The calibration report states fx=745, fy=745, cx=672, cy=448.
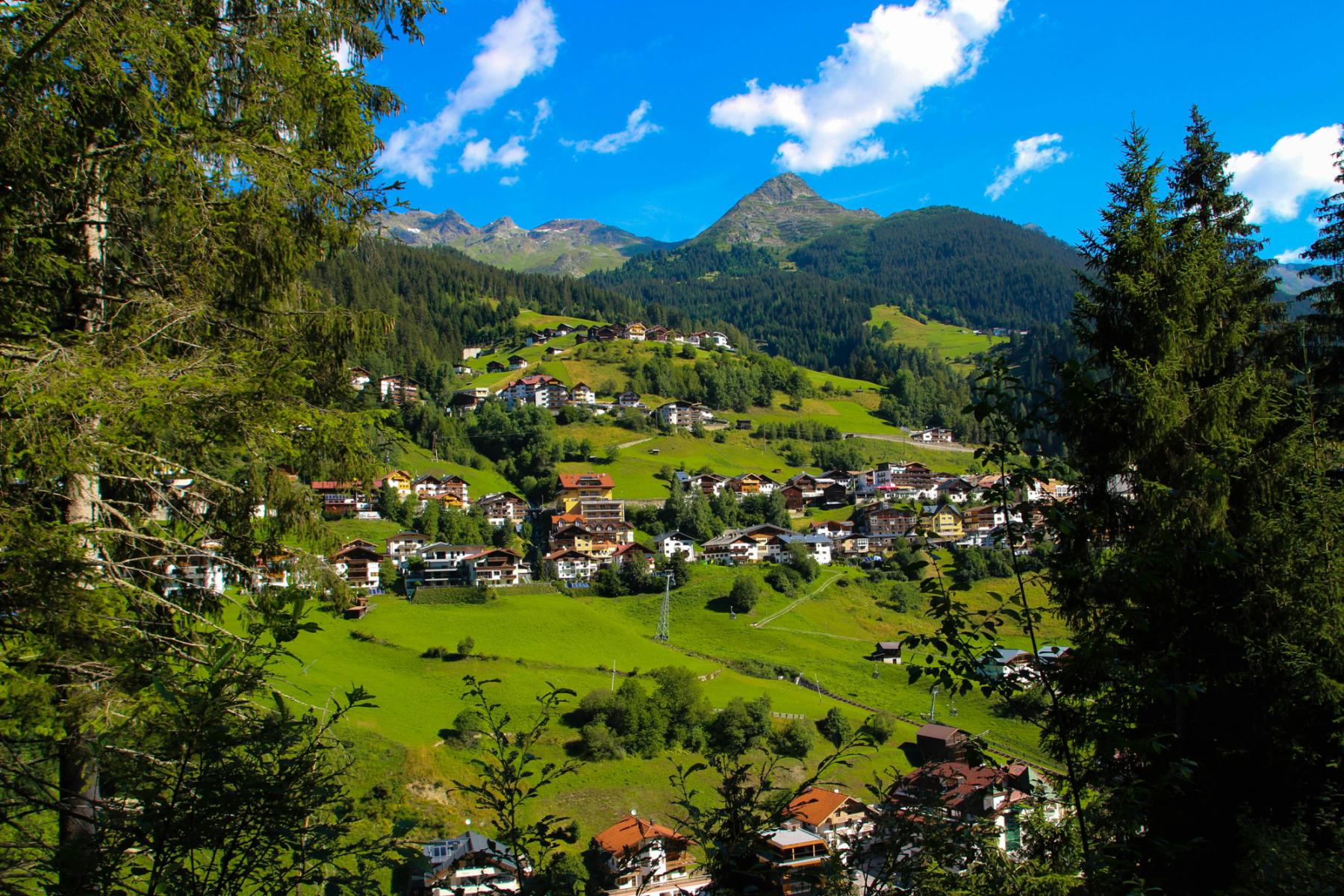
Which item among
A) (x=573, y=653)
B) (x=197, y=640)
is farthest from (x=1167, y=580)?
(x=573, y=653)

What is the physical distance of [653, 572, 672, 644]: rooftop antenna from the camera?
49906 millimetres

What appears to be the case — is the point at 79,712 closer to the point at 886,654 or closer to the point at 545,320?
the point at 886,654

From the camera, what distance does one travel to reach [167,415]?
439cm

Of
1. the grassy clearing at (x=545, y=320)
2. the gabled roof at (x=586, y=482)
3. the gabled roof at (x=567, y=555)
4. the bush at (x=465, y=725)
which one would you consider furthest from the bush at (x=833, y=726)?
the grassy clearing at (x=545, y=320)

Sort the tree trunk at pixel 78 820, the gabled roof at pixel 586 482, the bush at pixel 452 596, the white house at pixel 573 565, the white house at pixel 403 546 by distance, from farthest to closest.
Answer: the gabled roof at pixel 586 482 → the white house at pixel 573 565 → the white house at pixel 403 546 → the bush at pixel 452 596 → the tree trunk at pixel 78 820

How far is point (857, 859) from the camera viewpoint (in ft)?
11.7

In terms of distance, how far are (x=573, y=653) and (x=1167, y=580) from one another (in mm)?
40046

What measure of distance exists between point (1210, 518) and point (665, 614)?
46.0 m

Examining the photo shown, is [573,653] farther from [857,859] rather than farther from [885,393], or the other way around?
[885,393]

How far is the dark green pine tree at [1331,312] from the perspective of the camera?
36.7ft

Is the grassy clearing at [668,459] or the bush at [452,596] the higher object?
the grassy clearing at [668,459]

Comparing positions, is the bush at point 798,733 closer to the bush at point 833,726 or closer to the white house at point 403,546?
the bush at point 833,726

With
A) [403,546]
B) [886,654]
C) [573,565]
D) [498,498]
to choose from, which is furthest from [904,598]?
[403,546]

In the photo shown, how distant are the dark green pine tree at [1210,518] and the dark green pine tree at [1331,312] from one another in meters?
2.39
